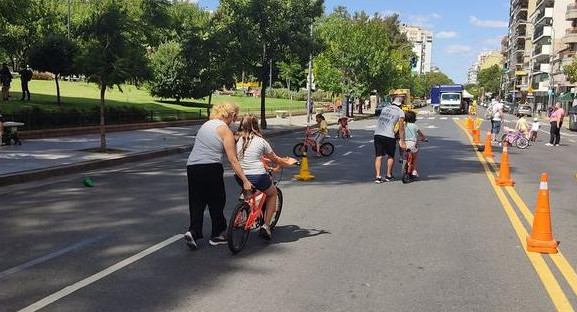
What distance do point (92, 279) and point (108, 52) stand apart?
39.5 feet

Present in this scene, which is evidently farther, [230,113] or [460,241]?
[460,241]

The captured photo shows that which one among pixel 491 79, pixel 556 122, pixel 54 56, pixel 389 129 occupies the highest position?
pixel 491 79

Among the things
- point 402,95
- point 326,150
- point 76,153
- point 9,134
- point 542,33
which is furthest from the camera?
point 542,33

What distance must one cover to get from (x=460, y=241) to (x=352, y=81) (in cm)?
4613

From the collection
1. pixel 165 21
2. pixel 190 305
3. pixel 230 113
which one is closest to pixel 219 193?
pixel 230 113

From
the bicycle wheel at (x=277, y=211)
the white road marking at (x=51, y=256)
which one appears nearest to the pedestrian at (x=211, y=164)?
the bicycle wheel at (x=277, y=211)

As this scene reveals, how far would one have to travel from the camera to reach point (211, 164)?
6152mm

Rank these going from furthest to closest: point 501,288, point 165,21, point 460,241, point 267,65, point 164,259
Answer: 1. point 165,21
2. point 267,65
3. point 460,241
4. point 164,259
5. point 501,288

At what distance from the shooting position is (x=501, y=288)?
5246 millimetres

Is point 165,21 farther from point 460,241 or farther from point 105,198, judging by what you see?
point 460,241

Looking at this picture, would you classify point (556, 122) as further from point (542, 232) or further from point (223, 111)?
point (223, 111)

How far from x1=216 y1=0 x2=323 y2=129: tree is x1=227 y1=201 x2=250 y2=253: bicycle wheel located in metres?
21.7

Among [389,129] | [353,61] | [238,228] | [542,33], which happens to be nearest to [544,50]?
[542,33]

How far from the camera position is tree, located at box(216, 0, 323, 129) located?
27.9 meters
